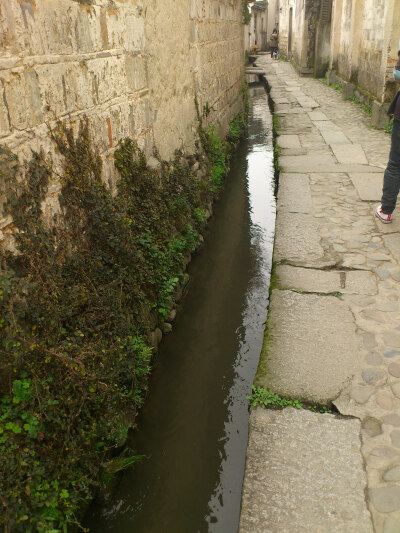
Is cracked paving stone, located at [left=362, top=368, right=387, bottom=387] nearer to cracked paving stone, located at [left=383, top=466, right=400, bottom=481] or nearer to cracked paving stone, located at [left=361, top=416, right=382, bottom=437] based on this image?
cracked paving stone, located at [left=361, top=416, right=382, bottom=437]

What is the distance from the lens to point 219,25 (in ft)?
23.6

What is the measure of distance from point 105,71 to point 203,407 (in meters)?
2.21

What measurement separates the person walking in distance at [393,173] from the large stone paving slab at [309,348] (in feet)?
5.08

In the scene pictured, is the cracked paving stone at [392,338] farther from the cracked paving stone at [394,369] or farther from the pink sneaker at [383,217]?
the pink sneaker at [383,217]

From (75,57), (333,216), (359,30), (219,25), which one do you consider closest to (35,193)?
(75,57)

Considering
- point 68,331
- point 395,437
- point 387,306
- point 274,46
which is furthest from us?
point 274,46

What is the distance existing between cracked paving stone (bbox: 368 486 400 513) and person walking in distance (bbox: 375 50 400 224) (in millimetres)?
2961

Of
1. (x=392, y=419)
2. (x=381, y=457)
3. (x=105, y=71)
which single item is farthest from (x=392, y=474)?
(x=105, y=71)

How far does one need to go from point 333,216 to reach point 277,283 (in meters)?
1.51

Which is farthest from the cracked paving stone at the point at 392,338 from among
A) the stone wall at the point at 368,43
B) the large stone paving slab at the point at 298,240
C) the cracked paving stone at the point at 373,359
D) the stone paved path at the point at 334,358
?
the stone wall at the point at 368,43

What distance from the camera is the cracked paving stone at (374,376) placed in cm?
246

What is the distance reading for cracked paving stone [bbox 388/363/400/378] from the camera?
98.7 inches

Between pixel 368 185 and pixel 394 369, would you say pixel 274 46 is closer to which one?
pixel 368 185

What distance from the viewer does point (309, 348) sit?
9.14 feet
